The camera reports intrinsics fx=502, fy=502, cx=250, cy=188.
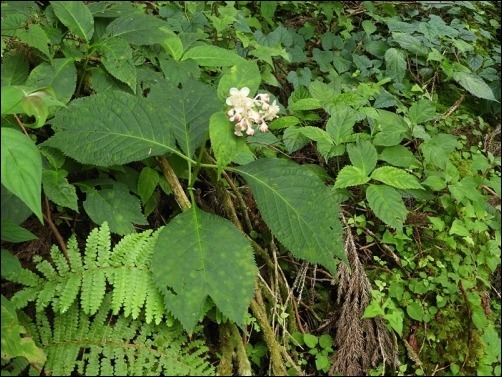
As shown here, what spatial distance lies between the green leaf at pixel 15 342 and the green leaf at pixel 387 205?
5.73 ft

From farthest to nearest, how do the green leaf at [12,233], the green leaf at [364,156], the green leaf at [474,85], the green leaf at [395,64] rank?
the green leaf at [395,64] → the green leaf at [474,85] → the green leaf at [364,156] → the green leaf at [12,233]

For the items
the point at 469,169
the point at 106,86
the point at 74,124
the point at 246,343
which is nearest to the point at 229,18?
the point at 106,86

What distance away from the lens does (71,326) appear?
2100 millimetres

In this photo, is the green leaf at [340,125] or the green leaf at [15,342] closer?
the green leaf at [15,342]

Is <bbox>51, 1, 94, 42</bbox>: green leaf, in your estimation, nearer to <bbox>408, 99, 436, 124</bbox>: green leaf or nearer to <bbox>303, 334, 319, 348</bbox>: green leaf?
<bbox>303, 334, 319, 348</bbox>: green leaf

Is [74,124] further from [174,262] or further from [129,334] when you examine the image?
[129,334]

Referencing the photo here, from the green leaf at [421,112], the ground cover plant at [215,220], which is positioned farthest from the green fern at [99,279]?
the green leaf at [421,112]

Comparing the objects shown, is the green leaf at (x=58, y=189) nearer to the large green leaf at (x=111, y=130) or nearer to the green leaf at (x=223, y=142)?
the large green leaf at (x=111, y=130)

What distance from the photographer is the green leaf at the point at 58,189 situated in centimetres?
224

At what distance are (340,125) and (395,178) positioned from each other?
1.60 ft

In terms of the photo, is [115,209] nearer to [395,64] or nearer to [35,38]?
[35,38]

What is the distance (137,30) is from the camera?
9.27 feet

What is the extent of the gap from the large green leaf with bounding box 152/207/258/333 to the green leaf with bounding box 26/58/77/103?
34.0 inches

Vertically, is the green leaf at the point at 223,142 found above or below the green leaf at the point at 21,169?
below
